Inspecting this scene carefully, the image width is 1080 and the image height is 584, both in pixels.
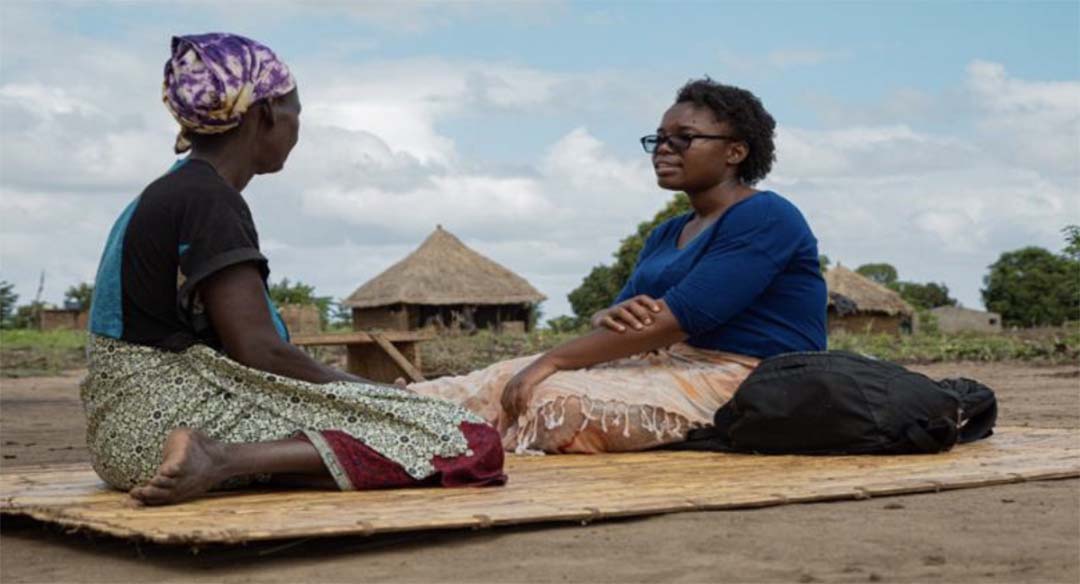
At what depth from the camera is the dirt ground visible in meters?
3.56

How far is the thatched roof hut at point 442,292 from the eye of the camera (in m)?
37.2

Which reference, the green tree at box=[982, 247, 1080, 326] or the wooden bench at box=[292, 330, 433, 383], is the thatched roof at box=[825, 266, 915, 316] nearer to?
the green tree at box=[982, 247, 1080, 326]

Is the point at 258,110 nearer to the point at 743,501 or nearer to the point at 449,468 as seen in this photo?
the point at 449,468

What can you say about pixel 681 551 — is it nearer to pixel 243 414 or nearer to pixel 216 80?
pixel 243 414

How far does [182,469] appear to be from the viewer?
4.19 metres

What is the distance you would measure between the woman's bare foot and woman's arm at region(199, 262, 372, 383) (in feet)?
0.94

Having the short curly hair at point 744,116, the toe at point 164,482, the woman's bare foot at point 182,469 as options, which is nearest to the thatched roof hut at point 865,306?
the short curly hair at point 744,116

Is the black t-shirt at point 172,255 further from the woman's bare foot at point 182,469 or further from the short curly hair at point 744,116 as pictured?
the short curly hair at point 744,116

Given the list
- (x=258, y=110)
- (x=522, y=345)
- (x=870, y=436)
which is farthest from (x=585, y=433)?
(x=522, y=345)

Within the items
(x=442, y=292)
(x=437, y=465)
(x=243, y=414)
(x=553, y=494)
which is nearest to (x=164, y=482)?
(x=243, y=414)

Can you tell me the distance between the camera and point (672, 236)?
664 centimetres

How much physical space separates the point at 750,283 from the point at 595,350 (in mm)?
683

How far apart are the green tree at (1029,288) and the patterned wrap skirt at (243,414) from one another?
39324 millimetres

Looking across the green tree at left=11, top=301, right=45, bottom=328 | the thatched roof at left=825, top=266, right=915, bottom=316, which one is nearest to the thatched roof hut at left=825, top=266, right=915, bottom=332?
the thatched roof at left=825, top=266, right=915, bottom=316
